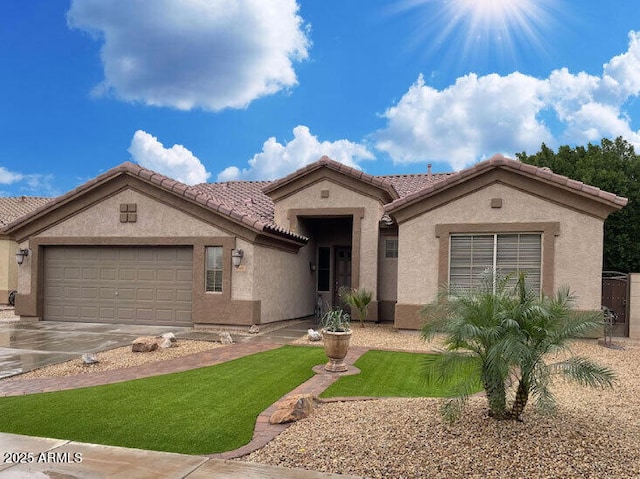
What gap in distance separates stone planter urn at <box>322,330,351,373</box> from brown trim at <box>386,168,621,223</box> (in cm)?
603

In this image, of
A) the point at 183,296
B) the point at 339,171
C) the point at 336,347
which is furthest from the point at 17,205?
the point at 336,347

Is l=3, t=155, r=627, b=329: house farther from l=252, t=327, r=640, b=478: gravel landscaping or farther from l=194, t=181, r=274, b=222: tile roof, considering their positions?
l=252, t=327, r=640, b=478: gravel landscaping

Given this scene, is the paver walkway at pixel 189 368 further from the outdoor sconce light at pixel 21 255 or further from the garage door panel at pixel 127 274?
the outdoor sconce light at pixel 21 255

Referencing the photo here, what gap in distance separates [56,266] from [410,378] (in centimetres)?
1288

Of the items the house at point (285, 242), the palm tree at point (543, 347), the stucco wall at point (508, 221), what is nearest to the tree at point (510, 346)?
the palm tree at point (543, 347)

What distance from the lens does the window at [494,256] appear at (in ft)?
43.2

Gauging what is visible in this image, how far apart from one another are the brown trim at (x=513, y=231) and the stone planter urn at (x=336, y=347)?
4713 millimetres

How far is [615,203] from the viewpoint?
12.3 m

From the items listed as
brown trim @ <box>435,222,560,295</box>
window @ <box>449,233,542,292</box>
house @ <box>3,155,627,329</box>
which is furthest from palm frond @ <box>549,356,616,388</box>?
house @ <box>3,155,627,329</box>

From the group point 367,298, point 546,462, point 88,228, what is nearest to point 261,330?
point 367,298

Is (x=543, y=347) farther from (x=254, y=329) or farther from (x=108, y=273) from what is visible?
(x=108, y=273)

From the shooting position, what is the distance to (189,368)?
9117mm

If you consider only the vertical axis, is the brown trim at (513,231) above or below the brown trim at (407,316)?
above

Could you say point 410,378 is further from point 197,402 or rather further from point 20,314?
point 20,314
